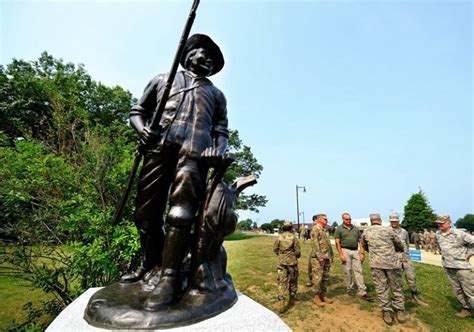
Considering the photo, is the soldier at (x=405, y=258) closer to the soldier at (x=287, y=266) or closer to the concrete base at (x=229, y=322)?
the soldier at (x=287, y=266)

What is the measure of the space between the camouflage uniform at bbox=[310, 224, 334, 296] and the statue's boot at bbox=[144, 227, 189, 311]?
548 centimetres

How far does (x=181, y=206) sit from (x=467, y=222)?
81.9m

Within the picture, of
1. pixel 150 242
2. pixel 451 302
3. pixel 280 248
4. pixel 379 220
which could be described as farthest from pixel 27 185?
pixel 451 302

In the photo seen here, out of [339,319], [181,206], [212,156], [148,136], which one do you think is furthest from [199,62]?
[339,319]

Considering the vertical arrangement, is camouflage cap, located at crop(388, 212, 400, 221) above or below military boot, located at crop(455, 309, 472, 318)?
above

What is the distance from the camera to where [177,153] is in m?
2.50

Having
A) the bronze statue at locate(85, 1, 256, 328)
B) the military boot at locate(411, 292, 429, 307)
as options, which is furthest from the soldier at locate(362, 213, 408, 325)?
the bronze statue at locate(85, 1, 256, 328)

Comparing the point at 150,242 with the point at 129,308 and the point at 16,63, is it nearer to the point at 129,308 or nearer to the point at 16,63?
the point at 129,308

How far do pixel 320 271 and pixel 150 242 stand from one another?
553cm

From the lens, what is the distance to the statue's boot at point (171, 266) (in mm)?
2027

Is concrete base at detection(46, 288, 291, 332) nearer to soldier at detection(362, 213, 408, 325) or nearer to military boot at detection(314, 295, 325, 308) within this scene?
soldier at detection(362, 213, 408, 325)

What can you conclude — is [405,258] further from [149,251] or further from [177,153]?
[177,153]

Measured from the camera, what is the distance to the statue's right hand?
2410 millimetres

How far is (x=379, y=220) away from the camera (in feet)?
21.0
